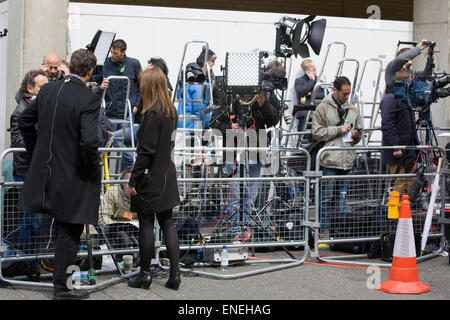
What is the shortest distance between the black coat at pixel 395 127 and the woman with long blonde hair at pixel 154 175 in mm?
3219

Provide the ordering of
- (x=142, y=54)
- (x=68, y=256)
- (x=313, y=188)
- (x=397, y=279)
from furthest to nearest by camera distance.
Answer: (x=142, y=54) → (x=313, y=188) → (x=397, y=279) → (x=68, y=256)

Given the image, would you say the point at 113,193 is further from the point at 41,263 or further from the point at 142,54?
the point at 142,54

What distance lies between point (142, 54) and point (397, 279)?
228 inches

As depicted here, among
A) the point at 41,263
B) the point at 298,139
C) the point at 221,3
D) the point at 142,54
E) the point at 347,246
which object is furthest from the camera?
the point at 221,3

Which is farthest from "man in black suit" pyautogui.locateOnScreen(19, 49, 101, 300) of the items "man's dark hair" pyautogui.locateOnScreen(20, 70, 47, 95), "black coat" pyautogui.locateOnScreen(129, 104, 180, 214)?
"man's dark hair" pyautogui.locateOnScreen(20, 70, 47, 95)

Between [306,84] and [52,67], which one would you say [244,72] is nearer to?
[52,67]

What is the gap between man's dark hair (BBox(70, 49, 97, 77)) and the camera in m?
5.64

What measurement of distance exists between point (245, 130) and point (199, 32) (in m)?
3.42

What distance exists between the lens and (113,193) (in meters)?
6.56

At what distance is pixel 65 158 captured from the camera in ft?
18.0

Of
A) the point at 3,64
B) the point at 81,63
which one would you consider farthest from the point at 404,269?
the point at 3,64

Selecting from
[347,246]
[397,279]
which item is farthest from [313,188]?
[397,279]

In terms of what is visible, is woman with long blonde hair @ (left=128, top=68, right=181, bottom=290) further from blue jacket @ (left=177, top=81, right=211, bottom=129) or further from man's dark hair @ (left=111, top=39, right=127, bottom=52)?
blue jacket @ (left=177, top=81, right=211, bottom=129)

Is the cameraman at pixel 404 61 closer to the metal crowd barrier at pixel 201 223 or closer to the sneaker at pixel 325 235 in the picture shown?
the metal crowd barrier at pixel 201 223
